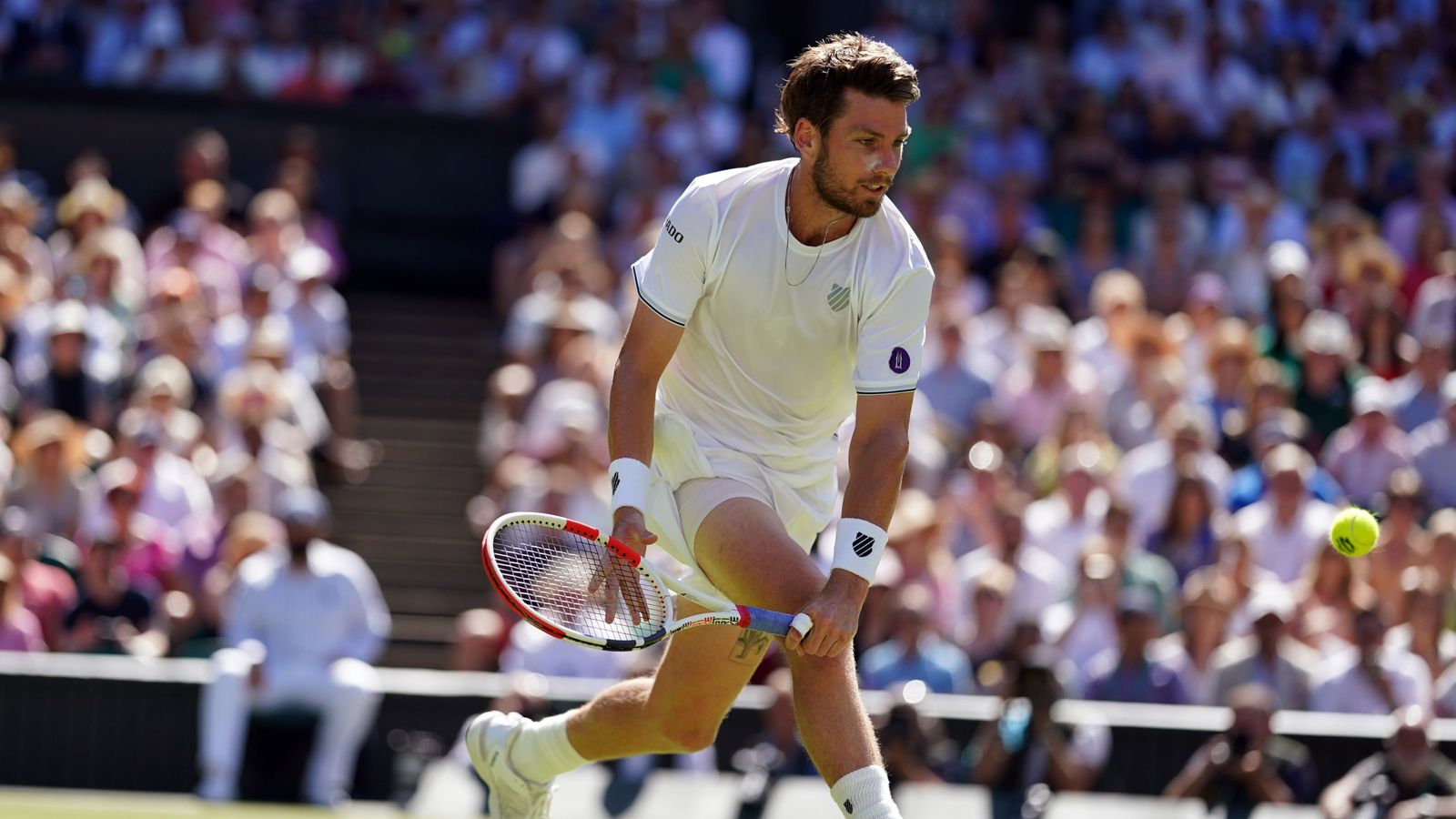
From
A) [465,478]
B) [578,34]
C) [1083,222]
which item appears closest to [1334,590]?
[1083,222]

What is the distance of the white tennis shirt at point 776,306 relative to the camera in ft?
17.2

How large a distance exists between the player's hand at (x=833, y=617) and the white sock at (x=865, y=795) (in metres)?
0.29

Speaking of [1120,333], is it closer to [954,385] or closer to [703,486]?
[954,385]

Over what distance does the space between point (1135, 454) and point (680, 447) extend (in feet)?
20.6

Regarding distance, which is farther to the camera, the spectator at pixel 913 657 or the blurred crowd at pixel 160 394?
the blurred crowd at pixel 160 394

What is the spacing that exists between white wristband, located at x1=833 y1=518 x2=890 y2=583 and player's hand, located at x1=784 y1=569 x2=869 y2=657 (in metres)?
0.02

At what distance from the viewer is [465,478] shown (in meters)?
13.1

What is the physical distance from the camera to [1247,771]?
29.5 feet

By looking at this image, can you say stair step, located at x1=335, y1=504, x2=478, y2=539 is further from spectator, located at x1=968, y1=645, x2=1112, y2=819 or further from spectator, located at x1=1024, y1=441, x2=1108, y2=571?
spectator, located at x1=968, y1=645, x2=1112, y2=819

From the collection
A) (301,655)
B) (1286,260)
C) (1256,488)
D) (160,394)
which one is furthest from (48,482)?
(1286,260)

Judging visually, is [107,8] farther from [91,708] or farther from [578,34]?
[91,708]

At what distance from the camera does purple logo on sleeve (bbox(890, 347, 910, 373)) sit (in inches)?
204

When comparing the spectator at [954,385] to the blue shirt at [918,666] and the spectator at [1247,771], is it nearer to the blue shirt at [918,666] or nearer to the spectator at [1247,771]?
the blue shirt at [918,666]

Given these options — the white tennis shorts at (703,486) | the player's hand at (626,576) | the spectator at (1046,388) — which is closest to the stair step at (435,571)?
the spectator at (1046,388)
